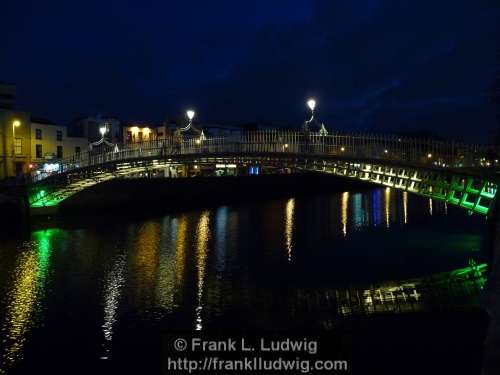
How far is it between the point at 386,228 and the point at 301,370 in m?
29.7

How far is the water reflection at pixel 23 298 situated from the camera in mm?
14064

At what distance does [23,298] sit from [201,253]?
34.9 ft

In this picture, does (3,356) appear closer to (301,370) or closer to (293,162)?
(301,370)

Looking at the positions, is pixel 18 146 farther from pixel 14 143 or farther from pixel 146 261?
pixel 146 261

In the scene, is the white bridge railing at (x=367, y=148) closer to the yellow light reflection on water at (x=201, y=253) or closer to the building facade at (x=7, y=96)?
the yellow light reflection on water at (x=201, y=253)

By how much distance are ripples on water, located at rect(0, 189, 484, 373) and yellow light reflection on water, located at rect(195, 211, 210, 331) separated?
6 centimetres

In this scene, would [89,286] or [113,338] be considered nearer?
[113,338]

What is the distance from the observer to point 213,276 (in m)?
22.0

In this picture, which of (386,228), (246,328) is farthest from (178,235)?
(246,328)

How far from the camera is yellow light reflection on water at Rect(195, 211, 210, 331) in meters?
16.7

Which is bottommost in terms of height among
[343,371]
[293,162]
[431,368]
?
[431,368]

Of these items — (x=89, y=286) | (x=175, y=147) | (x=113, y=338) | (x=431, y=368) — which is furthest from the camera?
(x=175, y=147)

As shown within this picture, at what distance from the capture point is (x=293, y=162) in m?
30.1

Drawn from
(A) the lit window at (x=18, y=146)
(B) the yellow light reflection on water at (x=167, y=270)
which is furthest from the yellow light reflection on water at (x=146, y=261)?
(A) the lit window at (x=18, y=146)
